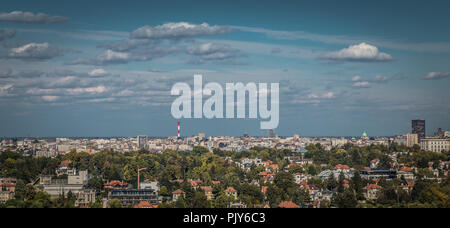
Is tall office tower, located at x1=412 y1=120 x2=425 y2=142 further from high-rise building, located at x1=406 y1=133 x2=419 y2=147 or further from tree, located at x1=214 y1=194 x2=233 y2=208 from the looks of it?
tree, located at x1=214 y1=194 x2=233 y2=208

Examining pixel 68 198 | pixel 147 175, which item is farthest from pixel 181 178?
pixel 68 198

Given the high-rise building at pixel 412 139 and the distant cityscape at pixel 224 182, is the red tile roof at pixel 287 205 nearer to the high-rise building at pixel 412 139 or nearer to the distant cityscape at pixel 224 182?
the distant cityscape at pixel 224 182

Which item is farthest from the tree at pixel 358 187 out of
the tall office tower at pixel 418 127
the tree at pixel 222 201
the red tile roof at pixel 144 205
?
the tall office tower at pixel 418 127

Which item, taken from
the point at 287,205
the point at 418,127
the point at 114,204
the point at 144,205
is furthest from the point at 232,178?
the point at 418,127

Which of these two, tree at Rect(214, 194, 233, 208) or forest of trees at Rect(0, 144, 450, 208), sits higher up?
forest of trees at Rect(0, 144, 450, 208)

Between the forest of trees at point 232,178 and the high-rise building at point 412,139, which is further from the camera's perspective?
the high-rise building at point 412,139

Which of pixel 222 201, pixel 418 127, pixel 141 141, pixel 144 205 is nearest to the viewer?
pixel 144 205

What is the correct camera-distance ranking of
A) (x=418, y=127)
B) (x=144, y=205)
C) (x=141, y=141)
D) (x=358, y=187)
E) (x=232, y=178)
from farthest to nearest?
(x=141, y=141), (x=418, y=127), (x=232, y=178), (x=358, y=187), (x=144, y=205)

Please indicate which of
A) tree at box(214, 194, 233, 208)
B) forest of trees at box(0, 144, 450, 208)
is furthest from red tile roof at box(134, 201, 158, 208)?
tree at box(214, 194, 233, 208)

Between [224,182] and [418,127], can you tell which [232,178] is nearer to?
[224,182]
